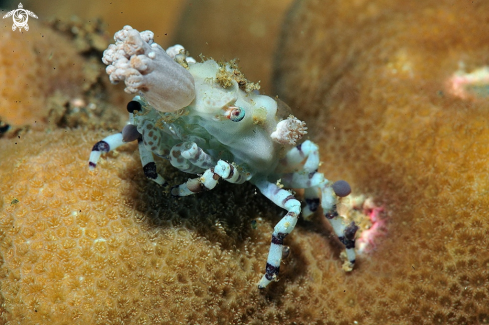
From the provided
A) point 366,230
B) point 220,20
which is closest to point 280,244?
point 366,230

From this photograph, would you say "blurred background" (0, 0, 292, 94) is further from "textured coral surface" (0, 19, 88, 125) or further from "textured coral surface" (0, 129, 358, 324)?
"textured coral surface" (0, 129, 358, 324)

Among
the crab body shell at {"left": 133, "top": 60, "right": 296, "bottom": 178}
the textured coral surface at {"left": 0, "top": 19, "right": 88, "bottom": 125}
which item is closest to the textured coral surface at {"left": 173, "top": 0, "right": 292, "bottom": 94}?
the textured coral surface at {"left": 0, "top": 19, "right": 88, "bottom": 125}

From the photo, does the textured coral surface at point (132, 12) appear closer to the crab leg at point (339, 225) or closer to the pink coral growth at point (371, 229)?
the crab leg at point (339, 225)

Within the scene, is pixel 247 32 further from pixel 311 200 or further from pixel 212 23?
pixel 311 200

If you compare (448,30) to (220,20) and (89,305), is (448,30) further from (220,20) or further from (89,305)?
(89,305)

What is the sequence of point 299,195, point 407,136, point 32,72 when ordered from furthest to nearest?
point 32,72 < point 299,195 < point 407,136

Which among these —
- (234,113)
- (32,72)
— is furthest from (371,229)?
(32,72)

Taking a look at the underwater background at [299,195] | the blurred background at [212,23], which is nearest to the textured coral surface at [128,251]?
the underwater background at [299,195]
